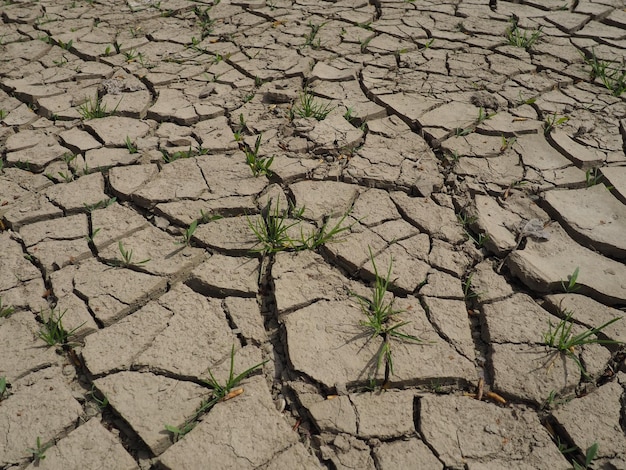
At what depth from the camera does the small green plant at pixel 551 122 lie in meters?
2.62

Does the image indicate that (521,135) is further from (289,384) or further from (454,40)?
(289,384)

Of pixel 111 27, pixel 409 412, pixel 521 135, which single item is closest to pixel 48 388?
pixel 409 412

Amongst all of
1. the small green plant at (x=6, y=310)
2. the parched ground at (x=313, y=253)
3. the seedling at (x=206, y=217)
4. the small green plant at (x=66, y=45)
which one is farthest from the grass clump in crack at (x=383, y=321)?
the small green plant at (x=66, y=45)

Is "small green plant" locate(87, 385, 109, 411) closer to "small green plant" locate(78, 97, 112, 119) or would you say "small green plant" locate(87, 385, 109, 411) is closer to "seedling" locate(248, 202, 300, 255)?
"seedling" locate(248, 202, 300, 255)

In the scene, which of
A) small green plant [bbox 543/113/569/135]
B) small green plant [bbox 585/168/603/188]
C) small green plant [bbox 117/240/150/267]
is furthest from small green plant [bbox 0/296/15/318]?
small green plant [bbox 543/113/569/135]

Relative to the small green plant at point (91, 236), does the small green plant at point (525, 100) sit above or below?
above

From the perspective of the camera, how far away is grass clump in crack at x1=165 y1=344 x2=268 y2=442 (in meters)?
1.45

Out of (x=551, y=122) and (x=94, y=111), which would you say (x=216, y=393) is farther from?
(x=551, y=122)

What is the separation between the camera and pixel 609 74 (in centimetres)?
307

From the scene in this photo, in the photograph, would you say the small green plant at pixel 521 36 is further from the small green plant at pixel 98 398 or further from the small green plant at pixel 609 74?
the small green plant at pixel 98 398

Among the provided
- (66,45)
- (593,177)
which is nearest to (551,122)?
(593,177)

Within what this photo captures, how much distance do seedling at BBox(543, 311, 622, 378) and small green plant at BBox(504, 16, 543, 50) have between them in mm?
2235

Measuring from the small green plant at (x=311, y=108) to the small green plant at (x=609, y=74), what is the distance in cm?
158

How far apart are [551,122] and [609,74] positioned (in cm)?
75
